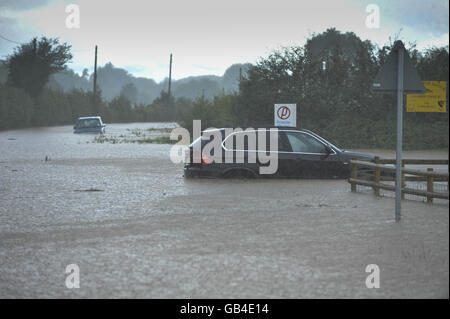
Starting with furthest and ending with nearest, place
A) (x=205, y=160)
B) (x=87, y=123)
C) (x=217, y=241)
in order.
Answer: (x=87, y=123), (x=205, y=160), (x=217, y=241)

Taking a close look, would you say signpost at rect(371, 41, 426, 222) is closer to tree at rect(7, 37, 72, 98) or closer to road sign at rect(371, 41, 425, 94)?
road sign at rect(371, 41, 425, 94)

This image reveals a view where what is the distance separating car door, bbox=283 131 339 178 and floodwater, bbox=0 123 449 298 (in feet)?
1.53

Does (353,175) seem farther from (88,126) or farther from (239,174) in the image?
(88,126)

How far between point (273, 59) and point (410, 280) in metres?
25.5

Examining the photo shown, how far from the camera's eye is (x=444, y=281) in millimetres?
5555

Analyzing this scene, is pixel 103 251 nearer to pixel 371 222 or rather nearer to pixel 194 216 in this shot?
pixel 194 216

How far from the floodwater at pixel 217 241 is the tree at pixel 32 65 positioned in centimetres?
5248

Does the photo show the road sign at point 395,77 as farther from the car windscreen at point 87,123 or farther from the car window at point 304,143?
the car windscreen at point 87,123

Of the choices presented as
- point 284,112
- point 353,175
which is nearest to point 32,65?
point 284,112

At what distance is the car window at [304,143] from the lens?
15.5 m

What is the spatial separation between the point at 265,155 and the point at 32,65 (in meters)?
54.5

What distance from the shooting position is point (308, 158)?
50.8ft

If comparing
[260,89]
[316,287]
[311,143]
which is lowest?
[316,287]

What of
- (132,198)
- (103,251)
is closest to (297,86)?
(132,198)
